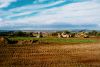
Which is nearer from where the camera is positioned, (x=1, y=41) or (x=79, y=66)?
(x=79, y=66)

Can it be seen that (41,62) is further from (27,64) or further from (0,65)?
(0,65)

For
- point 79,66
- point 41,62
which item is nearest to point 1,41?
point 41,62

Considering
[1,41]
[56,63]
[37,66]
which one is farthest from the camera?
[1,41]

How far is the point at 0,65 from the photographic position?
14.9 meters

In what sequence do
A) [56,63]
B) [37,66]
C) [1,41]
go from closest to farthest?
1. [37,66]
2. [56,63]
3. [1,41]

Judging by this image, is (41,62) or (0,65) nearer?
(0,65)

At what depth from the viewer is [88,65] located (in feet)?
49.4

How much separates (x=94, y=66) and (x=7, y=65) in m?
4.77

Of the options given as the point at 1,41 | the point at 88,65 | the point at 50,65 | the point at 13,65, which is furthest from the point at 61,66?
the point at 1,41

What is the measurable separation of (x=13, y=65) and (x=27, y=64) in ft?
2.65

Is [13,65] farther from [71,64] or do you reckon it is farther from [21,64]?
[71,64]

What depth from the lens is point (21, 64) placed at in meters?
15.0

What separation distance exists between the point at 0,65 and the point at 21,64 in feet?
3.78

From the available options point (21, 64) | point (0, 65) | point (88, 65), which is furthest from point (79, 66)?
point (0, 65)
